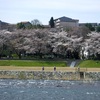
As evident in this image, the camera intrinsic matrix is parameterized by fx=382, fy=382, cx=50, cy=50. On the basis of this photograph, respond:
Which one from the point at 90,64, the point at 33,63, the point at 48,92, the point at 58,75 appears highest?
the point at 33,63

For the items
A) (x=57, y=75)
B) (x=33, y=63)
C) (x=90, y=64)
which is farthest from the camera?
(x=33, y=63)

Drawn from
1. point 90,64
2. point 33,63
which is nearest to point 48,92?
point 33,63

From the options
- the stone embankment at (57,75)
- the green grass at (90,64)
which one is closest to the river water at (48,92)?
the stone embankment at (57,75)

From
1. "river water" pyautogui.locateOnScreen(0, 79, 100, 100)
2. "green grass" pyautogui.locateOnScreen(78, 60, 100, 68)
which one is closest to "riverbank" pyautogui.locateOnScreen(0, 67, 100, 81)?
"river water" pyautogui.locateOnScreen(0, 79, 100, 100)

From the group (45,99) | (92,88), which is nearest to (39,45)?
(92,88)

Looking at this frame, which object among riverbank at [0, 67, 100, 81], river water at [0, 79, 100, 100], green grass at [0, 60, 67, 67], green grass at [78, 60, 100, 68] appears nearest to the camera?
river water at [0, 79, 100, 100]

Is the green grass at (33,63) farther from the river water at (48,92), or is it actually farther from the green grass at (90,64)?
the river water at (48,92)

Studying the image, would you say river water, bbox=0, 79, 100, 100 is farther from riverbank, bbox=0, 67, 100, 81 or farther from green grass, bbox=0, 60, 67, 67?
green grass, bbox=0, 60, 67, 67

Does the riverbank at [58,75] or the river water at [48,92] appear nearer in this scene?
the river water at [48,92]

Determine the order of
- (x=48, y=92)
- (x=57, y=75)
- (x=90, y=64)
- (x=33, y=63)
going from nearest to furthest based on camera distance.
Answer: (x=48, y=92), (x=57, y=75), (x=90, y=64), (x=33, y=63)

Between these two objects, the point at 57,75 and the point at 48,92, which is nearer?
the point at 48,92

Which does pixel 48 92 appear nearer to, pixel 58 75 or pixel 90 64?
pixel 58 75

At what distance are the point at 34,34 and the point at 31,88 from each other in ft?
143

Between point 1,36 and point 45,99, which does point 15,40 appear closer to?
point 1,36
